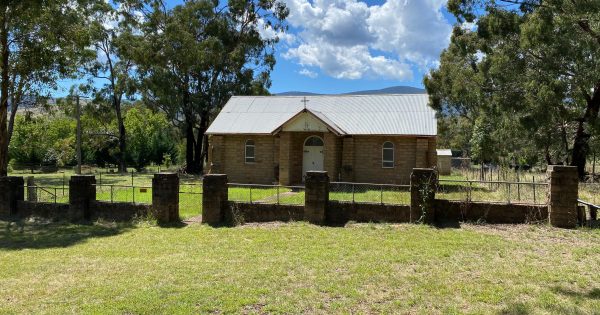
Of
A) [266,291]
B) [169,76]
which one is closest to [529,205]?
[266,291]

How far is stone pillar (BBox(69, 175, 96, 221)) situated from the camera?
52.2 ft

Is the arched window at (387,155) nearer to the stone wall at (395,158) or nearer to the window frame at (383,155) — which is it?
the window frame at (383,155)

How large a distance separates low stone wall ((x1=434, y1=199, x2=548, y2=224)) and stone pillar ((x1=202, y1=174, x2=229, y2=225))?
6359 mm

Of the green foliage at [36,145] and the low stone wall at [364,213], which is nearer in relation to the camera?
the low stone wall at [364,213]

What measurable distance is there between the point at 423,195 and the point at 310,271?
5676 mm

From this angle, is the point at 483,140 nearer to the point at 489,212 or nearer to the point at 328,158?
the point at 328,158

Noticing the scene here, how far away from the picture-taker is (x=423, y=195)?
13109 millimetres

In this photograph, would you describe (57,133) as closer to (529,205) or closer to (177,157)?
(177,157)

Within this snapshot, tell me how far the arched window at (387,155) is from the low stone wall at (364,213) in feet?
40.4

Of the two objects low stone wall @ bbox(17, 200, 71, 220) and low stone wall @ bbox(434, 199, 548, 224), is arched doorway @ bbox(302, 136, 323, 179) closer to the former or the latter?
low stone wall @ bbox(17, 200, 71, 220)

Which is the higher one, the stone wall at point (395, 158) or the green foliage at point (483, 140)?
the green foliage at point (483, 140)

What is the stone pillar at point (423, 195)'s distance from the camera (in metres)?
13.1

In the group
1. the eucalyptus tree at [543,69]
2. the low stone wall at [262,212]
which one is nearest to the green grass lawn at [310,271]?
the low stone wall at [262,212]

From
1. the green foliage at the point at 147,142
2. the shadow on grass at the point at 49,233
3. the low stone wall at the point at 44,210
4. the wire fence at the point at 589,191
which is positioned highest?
the green foliage at the point at 147,142
